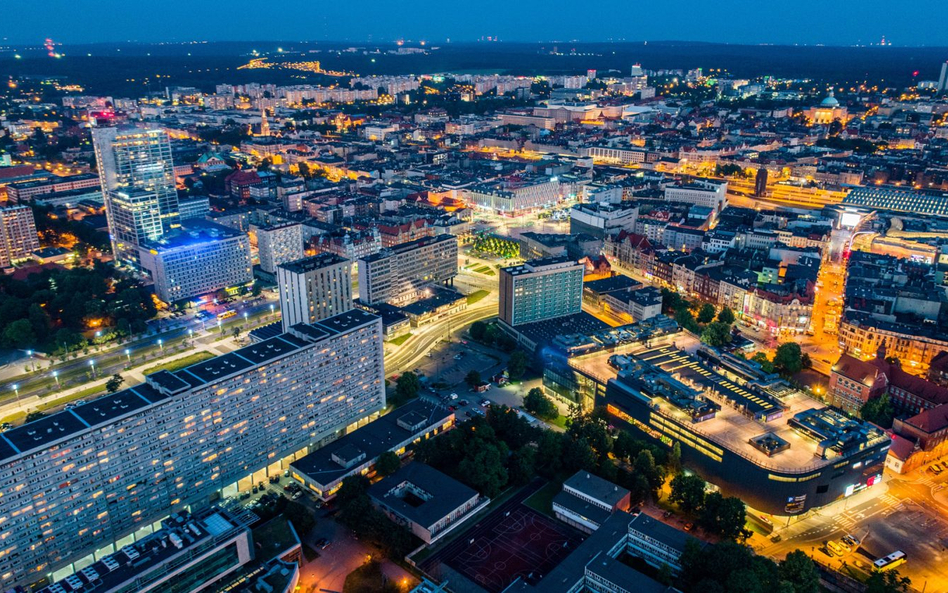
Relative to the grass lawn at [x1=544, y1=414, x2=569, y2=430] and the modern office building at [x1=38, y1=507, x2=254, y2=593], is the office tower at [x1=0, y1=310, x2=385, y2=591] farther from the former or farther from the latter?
the grass lawn at [x1=544, y1=414, x2=569, y2=430]

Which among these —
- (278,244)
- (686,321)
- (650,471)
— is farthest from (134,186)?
(650,471)

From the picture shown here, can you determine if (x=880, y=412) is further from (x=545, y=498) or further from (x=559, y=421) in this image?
A: (x=545, y=498)

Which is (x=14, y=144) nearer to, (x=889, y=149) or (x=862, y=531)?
(x=862, y=531)

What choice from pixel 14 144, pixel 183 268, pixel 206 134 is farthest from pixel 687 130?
pixel 14 144

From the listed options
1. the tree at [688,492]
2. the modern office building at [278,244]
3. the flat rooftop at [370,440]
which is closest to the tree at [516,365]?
the flat rooftop at [370,440]

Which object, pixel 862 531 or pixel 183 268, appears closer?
pixel 862 531
